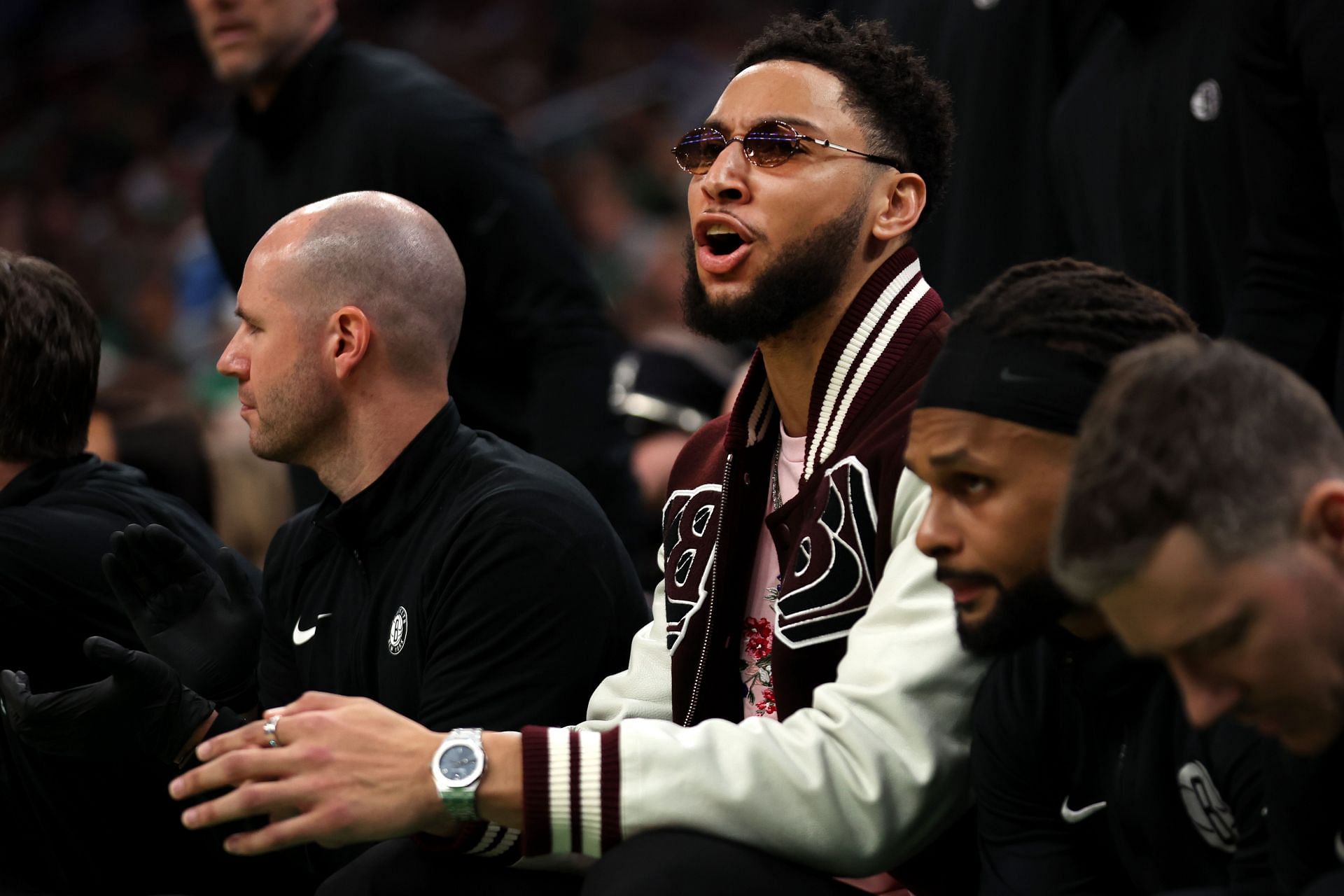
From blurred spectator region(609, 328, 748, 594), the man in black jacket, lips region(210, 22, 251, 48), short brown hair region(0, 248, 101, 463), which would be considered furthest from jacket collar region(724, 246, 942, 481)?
blurred spectator region(609, 328, 748, 594)

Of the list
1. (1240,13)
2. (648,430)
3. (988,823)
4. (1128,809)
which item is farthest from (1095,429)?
(648,430)

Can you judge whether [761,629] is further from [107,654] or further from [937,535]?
[107,654]

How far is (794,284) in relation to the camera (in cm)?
299

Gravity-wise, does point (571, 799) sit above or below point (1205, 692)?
below

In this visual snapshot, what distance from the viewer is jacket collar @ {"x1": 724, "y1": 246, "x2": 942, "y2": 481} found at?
2891 mm

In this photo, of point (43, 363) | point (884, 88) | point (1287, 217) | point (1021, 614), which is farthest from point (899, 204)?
point (43, 363)

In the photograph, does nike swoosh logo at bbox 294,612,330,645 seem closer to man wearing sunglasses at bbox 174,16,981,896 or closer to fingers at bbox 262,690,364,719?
man wearing sunglasses at bbox 174,16,981,896

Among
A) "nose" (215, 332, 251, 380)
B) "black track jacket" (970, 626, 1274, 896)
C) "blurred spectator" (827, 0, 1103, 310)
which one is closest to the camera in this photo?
"black track jacket" (970, 626, 1274, 896)

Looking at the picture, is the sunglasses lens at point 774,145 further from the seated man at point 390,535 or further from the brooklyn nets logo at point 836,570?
the seated man at point 390,535

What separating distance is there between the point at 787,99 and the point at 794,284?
1.14 ft

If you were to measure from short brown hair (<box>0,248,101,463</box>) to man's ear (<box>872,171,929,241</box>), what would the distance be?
5.70ft

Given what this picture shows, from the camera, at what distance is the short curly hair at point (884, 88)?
312 centimetres

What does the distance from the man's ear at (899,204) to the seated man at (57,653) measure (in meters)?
1.35

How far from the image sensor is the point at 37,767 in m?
3.47
